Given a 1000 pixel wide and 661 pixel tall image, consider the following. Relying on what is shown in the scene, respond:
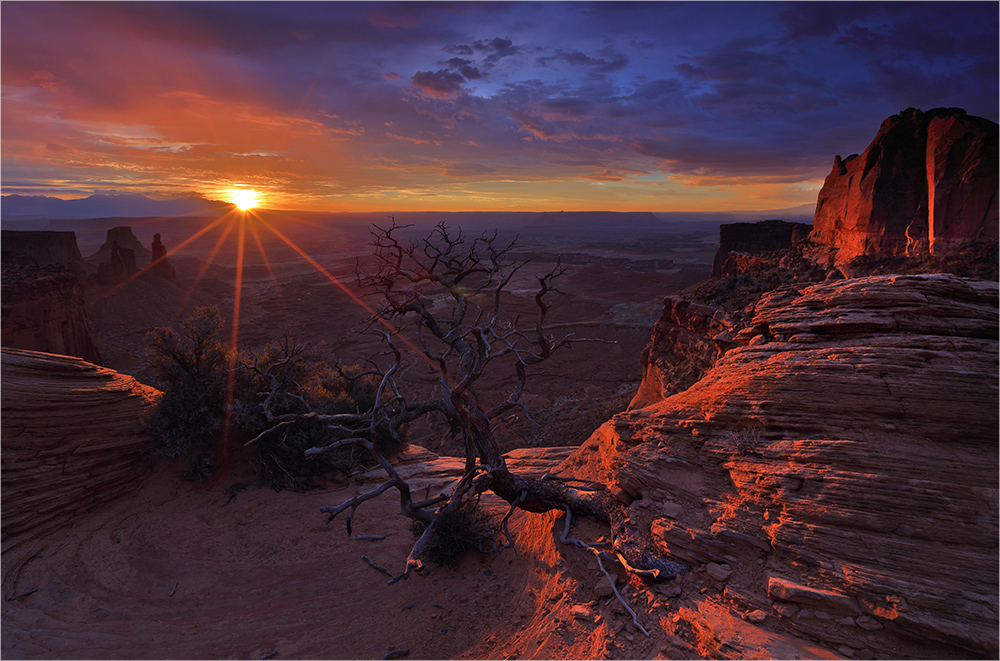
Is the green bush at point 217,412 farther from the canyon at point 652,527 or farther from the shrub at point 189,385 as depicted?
the canyon at point 652,527

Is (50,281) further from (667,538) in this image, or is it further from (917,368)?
(917,368)

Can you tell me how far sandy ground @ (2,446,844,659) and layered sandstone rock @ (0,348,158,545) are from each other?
1.47ft

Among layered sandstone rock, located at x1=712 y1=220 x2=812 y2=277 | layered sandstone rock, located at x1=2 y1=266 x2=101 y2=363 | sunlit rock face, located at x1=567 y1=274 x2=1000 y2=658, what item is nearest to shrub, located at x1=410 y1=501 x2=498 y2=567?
sunlit rock face, located at x1=567 y1=274 x2=1000 y2=658

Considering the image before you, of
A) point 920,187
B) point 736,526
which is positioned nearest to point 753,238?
point 920,187

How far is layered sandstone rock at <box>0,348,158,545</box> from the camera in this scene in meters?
8.15

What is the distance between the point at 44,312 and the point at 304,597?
24.5 metres

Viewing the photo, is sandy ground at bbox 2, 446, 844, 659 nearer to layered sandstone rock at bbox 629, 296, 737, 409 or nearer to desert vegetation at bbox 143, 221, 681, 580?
desert vegetation at bbox 143, 221, 681, 580

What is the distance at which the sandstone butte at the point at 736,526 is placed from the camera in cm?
376

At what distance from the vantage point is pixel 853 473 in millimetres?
4285

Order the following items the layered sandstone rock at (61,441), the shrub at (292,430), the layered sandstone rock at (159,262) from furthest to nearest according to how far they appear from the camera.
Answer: the layered sandstone rock at (159,262), the shrub at (292,430), the layered sandstone rock at (61,441)

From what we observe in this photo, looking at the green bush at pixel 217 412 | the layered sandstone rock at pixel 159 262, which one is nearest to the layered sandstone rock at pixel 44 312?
the green bush at pixel 217 412

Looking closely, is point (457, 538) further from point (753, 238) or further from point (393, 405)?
point (753, 238)

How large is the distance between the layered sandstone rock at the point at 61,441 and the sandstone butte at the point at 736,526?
0.04 metres

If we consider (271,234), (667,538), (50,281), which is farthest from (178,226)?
(667,538)
